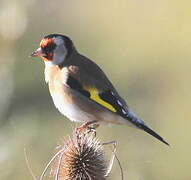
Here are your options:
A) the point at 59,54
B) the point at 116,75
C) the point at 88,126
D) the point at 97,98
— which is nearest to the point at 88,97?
the point at 97,98

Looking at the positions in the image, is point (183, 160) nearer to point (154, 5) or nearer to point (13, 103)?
point (13, 103)

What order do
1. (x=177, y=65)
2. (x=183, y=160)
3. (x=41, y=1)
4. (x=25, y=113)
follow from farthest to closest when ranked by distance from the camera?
(x=41, y=1), (x=177, y=65), (x=25, y=113), (x=183, y=160)

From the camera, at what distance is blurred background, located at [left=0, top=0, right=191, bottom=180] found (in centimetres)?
1005

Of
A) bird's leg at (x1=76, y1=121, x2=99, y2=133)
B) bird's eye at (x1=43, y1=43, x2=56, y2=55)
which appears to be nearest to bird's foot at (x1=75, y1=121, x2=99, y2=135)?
bird's leg at (x1=76, y1=121, x2=99, y2=133)

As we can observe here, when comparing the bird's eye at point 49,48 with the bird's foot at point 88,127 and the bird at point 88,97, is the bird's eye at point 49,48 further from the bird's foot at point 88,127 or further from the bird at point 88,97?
the bird's foot at point 88,127

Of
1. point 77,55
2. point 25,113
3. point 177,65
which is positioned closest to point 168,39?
point 177,65

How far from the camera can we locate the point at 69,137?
23.5 feet

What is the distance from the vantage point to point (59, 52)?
7.89 metres

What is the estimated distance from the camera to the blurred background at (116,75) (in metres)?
10.0

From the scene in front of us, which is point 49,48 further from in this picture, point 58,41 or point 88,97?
point 88,97

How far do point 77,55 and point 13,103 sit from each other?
19.5ft

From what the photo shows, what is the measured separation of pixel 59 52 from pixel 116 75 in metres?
7.46

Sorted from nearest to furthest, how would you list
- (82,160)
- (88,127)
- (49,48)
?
1. (82,160)
2. (88,127)
3. (49,48)

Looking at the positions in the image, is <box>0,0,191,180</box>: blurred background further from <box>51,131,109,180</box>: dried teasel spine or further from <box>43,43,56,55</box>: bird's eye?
<box>43,43,56,55</box>: bird's eye
